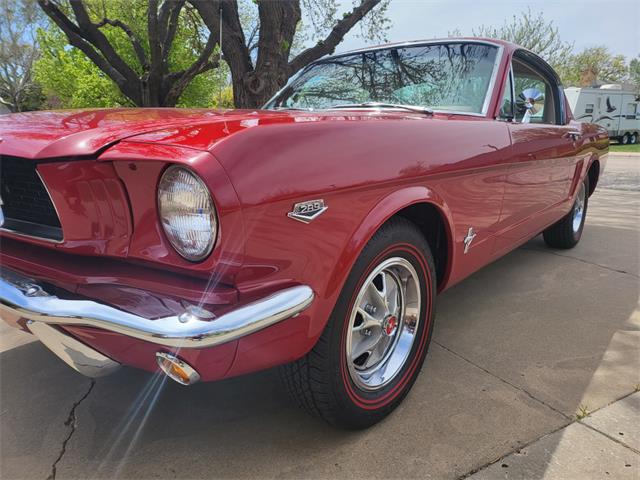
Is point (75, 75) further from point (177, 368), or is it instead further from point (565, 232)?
point (177, 368)

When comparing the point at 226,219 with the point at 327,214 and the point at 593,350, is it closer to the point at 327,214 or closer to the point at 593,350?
the point at 327,214

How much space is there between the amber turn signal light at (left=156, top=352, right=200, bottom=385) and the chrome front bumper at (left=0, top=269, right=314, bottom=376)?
0.23 ft

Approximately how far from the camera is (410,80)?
2742 millimetres

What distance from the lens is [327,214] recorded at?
4.91ft

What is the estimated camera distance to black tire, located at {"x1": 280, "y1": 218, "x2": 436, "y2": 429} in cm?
161

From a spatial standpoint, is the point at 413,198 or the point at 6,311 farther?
the point at 413,198

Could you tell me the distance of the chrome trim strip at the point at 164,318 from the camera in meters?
1.25

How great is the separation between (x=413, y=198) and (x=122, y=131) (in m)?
1.10

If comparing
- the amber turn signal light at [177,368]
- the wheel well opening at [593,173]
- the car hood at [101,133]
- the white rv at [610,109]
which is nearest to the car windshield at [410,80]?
the car hood at [101,133]

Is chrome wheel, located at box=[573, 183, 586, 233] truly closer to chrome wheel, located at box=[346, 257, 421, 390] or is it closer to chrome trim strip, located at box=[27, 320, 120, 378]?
chrome wheel, located at box=[346, 257, 421, 390]

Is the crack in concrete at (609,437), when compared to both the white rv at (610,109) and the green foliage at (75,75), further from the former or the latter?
the white rv at (610,109)

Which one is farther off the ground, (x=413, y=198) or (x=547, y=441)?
(x=413, y=198)

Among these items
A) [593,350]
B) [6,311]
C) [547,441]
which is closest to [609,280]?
[593,350]

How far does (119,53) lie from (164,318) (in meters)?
20.5
